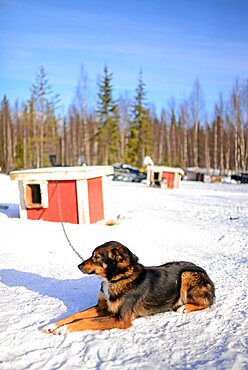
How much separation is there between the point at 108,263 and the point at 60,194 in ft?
19.8

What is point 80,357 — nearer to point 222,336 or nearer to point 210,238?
point 222,336

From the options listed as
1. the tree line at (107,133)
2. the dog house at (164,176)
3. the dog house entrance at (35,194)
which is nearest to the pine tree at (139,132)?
the tree line at (107,133)

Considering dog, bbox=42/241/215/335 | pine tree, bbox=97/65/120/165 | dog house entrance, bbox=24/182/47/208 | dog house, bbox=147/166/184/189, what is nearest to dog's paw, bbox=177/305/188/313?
dog, bbox=42/241/215/335

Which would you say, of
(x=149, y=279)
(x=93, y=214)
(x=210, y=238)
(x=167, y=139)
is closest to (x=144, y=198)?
(x=93, y=214)

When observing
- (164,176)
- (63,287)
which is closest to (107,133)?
(164,176)

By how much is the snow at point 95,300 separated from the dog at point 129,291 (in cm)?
9

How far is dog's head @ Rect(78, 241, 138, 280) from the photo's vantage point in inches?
142

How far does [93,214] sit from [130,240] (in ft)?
6.87

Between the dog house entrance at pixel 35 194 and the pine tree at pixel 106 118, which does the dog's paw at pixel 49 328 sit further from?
the pine tree at pixel 106 118

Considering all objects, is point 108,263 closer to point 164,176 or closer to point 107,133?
point 164,176

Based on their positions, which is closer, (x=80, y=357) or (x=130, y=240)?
(x=80, y=357)

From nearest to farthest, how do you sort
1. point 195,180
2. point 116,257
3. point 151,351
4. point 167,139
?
point 151,351, point 116,257, point 195,180, point 167,139

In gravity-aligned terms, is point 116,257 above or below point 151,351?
above

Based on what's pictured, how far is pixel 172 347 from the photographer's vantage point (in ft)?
10.4
